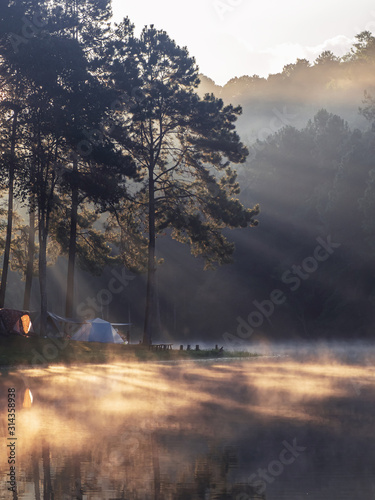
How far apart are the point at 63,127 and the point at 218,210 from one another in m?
13.7

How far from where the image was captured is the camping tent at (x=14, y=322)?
39.5 metres

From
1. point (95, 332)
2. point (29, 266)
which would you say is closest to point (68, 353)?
point (95, 332)

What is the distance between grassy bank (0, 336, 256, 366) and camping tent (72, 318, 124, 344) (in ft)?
23.8

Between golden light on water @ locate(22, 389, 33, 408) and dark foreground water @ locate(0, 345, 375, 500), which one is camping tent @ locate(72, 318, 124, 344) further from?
golden light on water @ locate(22, 389, 33, 408)

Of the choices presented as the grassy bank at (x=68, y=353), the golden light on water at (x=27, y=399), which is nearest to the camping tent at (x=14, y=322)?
the grassy bank at (x=68, y=353)

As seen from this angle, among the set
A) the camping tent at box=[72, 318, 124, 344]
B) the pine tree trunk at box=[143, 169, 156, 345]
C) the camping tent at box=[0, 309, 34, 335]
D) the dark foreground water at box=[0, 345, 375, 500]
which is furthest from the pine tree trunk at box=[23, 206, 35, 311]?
the dark foreground water at box=[0, 345, 375, 500]

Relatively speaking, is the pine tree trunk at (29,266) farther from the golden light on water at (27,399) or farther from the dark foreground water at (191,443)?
the golden light on water at (27,399)

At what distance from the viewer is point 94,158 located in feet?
147

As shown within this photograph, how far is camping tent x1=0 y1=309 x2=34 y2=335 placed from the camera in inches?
1555

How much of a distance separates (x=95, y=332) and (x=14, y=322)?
45.2ft

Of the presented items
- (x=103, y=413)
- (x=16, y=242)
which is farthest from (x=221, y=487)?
(x=16, y=242)

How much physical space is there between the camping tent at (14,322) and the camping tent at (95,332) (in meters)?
9.33

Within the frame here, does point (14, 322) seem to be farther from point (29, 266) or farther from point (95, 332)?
point (29, 266)

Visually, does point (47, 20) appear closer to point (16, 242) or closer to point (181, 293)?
point (16, 242)
